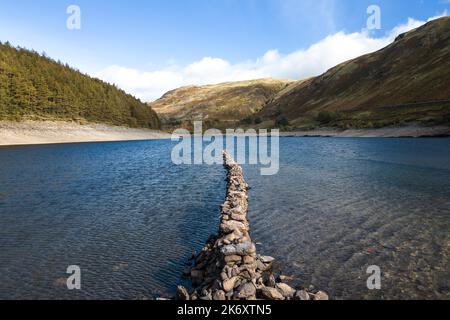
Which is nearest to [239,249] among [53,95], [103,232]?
[103,232]

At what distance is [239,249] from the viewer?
38.0ft

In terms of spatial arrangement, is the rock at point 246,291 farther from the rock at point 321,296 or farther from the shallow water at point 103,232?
the shallow water at point 103,232

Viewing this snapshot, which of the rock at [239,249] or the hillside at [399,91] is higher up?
the hillside at [399,91]

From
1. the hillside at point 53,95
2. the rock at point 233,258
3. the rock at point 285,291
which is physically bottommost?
the rock at point 285,291

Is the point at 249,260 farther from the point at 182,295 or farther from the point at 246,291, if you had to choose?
the point at 182,295

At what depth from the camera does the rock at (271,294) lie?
976cm

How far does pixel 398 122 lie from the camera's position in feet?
327

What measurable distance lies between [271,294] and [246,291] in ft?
2.42

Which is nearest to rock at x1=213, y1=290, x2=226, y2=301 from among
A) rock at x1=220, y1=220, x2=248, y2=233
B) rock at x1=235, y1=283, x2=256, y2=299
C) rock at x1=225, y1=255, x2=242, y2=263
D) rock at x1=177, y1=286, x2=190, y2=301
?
rock at x1=235, y1=283, x2=256, y2=299

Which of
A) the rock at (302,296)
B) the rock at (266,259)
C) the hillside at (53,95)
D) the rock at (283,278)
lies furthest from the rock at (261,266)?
the hillside at (53,95)

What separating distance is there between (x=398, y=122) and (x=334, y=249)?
3870 inches
